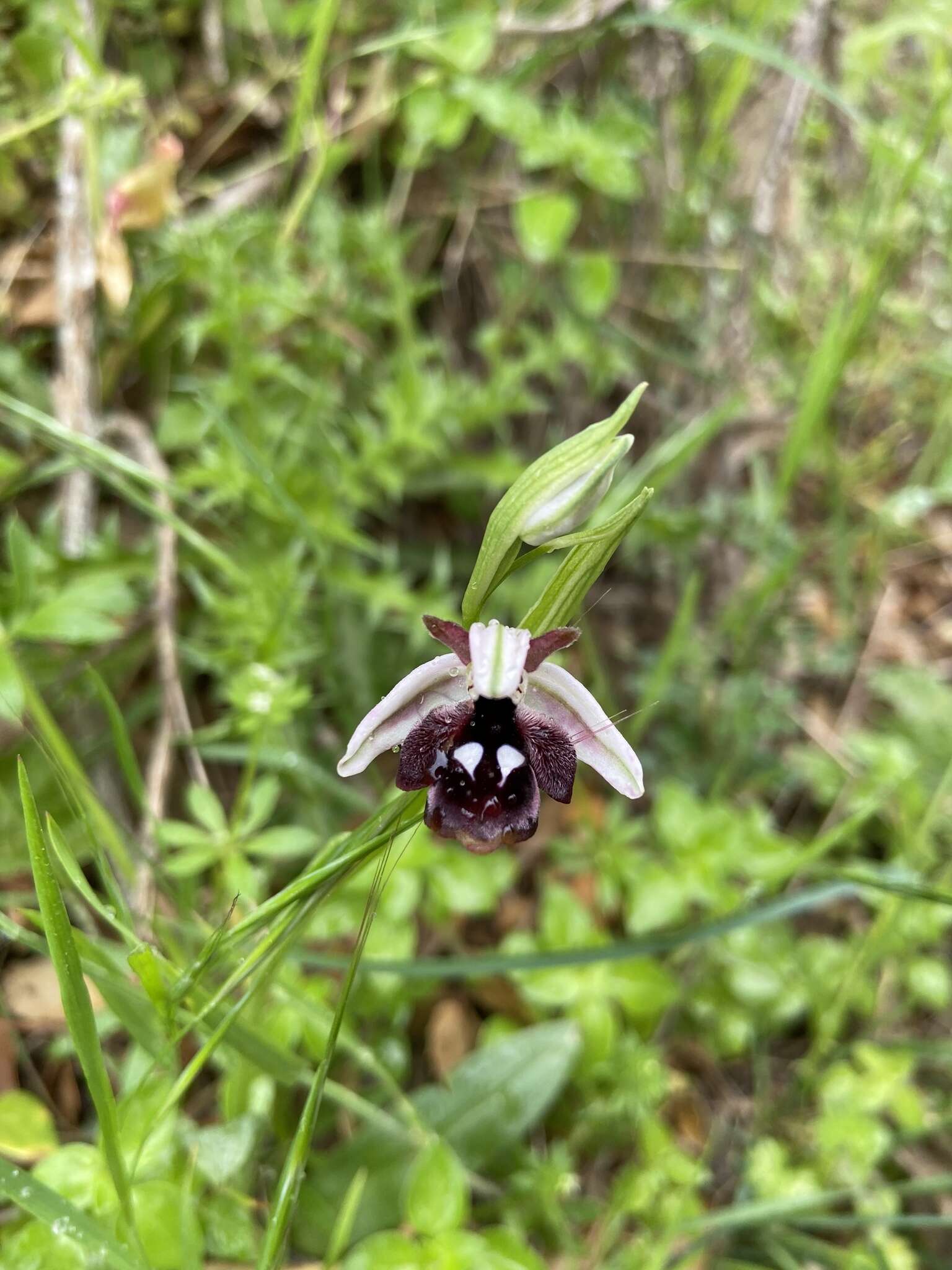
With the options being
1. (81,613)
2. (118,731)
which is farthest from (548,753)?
(81,613)

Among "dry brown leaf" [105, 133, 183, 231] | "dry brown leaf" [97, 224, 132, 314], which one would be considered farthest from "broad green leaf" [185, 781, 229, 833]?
"dry brown leaf" [105, 133, 183, 231]

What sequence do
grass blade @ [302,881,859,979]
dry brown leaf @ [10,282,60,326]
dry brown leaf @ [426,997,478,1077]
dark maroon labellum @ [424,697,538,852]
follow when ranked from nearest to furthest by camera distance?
dark maroon labellum @ [424,697,538,852], grass blade @ [302,881,859,979], dry brown leaf @ [426,997,478,1077], dry brown leaf @ [10,282,60,326]

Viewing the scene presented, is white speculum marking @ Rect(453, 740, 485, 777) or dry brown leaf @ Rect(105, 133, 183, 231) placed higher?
dry brown leaf @ Rect(105, 133, 183, 231)

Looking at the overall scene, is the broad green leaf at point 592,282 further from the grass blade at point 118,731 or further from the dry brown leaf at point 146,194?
the grass blade at point 118,731

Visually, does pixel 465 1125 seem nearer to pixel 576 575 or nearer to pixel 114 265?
pixel 576 575

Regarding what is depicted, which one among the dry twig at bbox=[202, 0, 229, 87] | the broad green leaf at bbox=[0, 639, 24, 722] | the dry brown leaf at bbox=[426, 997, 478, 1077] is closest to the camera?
the broad green leaf at bbox=[0, 639, 24, 722]

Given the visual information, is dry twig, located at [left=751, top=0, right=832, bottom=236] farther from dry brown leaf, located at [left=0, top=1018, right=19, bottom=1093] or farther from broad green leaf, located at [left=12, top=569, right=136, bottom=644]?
dry brown leaf, located at [left=0, top=1018, right=19, bottom=1093]

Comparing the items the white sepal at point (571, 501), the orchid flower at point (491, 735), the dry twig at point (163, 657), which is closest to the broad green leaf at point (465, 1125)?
the dry twig at point (163, 657)
